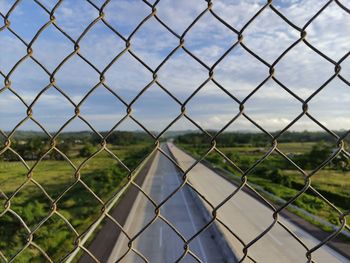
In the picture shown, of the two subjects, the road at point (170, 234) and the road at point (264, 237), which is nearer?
the road at point (264, 237)

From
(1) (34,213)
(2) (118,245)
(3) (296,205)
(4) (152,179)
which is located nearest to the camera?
(2) (118,245)

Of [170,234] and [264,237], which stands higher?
[264,237]

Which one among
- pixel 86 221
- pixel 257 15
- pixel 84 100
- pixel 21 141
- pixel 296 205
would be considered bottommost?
pixel 86 221

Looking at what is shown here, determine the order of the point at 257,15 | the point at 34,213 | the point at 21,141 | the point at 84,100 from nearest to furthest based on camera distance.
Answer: the point at 257,15 < the point at 84,100 < the point at 21,141 < the point at 34,213

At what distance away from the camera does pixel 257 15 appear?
1.43 meters

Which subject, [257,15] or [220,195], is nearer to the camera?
[257,15]

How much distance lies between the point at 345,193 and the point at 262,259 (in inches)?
415

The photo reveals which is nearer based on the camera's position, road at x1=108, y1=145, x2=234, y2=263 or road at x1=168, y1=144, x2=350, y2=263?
road at x1=168, y1=144, x2=350, y2=263

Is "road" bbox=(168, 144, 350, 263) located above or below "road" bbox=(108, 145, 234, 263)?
above

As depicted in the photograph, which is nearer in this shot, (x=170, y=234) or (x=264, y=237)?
(x=264, y=237)

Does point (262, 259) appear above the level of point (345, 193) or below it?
below

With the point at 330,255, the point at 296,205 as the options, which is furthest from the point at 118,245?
the point at 296,205

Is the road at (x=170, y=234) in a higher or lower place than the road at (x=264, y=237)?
lower

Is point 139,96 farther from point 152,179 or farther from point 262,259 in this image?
point 152,179
